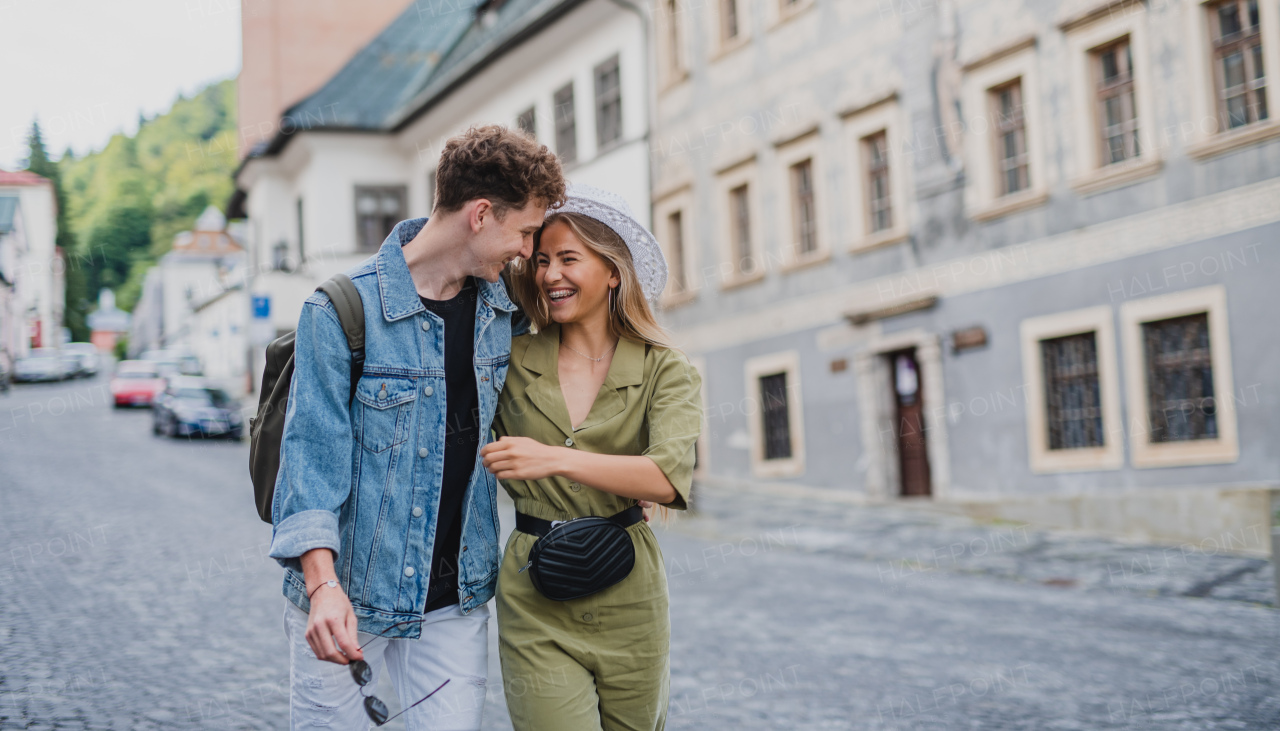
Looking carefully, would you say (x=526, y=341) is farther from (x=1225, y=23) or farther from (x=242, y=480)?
(x=242, y=480)

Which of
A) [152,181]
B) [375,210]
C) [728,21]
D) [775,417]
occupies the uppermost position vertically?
[152,181]

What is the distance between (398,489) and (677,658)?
4857mm

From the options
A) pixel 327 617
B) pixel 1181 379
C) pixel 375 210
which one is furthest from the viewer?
pixel 375 210

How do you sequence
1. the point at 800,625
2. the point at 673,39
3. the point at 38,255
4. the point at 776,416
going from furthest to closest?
the point at 38,255 → the point at 673,39 → the point at 776,416 → the point at 800,625

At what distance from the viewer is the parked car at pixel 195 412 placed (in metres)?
27.6

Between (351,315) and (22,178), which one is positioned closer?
(351,315)

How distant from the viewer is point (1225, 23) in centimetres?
1338

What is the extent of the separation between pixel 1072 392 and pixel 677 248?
1035 cm

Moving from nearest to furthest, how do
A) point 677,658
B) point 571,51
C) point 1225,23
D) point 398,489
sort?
point 398,489 < point 677,658 < point 1225,23 < point 571,51

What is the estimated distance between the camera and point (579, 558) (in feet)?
8.91

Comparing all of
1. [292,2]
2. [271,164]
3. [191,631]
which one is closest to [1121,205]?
[191,631]

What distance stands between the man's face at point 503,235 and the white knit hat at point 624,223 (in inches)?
10.7

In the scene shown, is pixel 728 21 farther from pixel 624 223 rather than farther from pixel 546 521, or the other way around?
pixel 546 521

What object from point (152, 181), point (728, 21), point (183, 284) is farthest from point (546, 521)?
point (183, 284)
